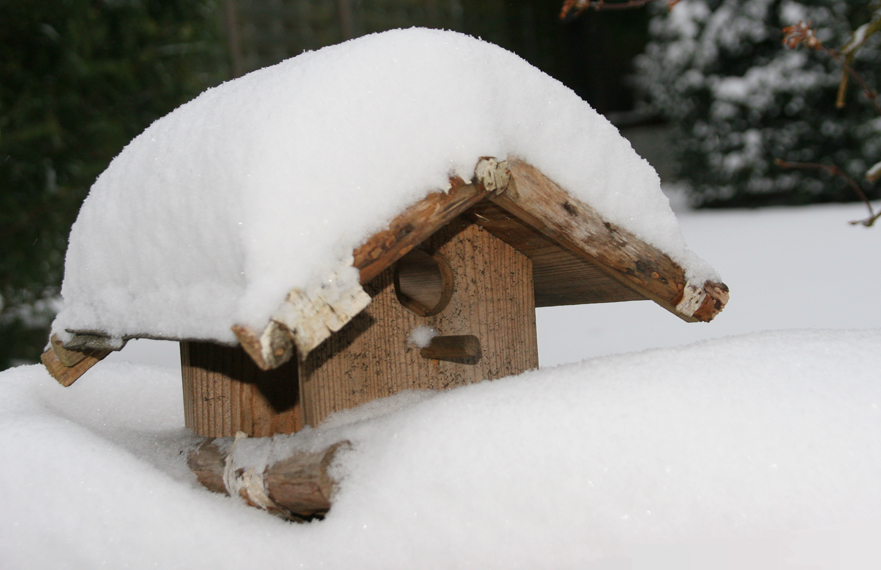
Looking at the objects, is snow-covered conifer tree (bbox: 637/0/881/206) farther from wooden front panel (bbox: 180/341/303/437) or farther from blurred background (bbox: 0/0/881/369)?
wooden front panel (bbox: 180/341/303/437)

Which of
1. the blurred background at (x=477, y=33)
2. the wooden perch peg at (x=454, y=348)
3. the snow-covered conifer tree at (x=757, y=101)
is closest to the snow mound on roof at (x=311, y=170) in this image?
the wooden perch peg at (x=454, y=348)

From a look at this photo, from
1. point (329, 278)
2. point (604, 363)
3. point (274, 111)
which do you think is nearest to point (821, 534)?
point (604, 363)

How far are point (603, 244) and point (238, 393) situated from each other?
0.84 m

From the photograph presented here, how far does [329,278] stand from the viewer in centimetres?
105

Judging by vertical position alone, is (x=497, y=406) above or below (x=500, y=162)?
below

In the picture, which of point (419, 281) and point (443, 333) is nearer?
point (443, 333)

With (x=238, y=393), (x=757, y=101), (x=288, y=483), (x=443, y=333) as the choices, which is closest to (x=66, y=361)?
(x=238, y=393)

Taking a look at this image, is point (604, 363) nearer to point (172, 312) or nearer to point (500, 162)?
point (500, 162)

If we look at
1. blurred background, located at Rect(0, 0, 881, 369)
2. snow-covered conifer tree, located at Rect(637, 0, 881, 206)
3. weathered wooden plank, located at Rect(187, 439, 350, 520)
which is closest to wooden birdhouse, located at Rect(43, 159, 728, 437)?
weathered wooden plank, located at Rect(187, 439, 350, 520)

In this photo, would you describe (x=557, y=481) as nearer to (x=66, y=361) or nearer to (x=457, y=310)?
(x=457, y=310)

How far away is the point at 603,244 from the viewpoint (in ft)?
4.53

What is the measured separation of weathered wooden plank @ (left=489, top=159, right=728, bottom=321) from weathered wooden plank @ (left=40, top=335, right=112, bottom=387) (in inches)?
38.2

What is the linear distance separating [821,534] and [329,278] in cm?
81

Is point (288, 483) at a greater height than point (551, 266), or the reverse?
point (551, 266)
